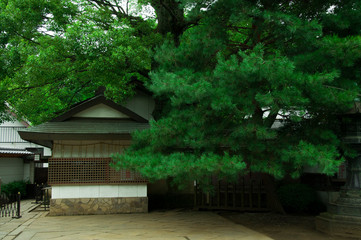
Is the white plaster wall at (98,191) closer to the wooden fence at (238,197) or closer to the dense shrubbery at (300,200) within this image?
the wooden fence at (238,197)

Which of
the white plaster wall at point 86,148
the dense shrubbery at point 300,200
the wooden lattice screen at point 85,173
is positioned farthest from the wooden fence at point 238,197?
the white plaster wall at point 86,148

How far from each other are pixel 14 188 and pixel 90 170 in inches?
376

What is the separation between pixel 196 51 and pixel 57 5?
5722 millimetres

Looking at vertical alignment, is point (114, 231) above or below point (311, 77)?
below

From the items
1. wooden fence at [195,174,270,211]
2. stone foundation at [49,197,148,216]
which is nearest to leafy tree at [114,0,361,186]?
stone foundation at [49,197,148,216]

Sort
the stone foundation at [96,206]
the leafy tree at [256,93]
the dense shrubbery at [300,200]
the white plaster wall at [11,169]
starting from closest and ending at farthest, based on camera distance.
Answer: the leafy tree at [256,93], the dense shrubbery at [300,200], the stone foundation at [96,206], the white plaster wall at [11,169]

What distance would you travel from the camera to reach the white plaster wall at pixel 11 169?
2008cm

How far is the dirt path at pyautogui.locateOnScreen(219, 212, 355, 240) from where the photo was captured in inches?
332

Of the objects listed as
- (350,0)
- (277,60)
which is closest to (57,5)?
(277,60)

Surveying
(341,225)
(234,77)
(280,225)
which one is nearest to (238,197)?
(280,225)

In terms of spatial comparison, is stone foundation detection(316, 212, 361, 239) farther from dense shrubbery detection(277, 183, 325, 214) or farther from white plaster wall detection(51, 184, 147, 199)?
white plaster wall detection(51, 184, 147, 199)

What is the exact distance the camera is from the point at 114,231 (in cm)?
905

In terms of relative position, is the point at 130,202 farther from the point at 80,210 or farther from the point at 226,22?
the point at 226,22

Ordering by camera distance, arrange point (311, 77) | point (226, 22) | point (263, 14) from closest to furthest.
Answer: point (311, 77)
point (263, 14)
point (226, 22)
